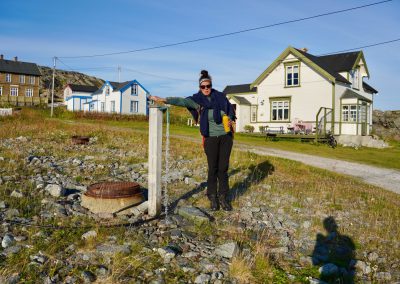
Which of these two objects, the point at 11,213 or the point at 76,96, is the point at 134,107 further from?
the point at 11,213

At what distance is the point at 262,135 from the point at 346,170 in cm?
1460

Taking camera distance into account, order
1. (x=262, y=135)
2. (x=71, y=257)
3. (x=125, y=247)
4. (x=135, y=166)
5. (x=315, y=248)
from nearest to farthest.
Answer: (x=71, y=257) < (x=125, y=247) < (x=315, y=248) < (x=135, y=166) < (x=262, y=135)

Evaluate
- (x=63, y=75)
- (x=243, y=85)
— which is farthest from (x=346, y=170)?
(x=63, y=75)

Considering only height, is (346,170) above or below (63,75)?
below

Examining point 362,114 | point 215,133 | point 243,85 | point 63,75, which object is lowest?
point 215,133

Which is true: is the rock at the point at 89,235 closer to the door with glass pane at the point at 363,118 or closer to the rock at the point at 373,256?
the rock at the point at 373,256

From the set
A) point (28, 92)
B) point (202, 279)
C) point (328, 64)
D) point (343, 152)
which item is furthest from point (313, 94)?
point (28, 92)

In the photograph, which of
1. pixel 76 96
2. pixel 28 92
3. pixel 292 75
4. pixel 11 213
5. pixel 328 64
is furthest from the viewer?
pixel 28 92

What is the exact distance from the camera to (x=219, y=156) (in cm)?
589

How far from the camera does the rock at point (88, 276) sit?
325cm

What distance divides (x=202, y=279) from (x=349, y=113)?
84.5ft

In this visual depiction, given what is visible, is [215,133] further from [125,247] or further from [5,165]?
[5,165]

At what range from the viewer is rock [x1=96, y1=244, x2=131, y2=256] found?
3848mm

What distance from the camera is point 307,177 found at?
978cm
